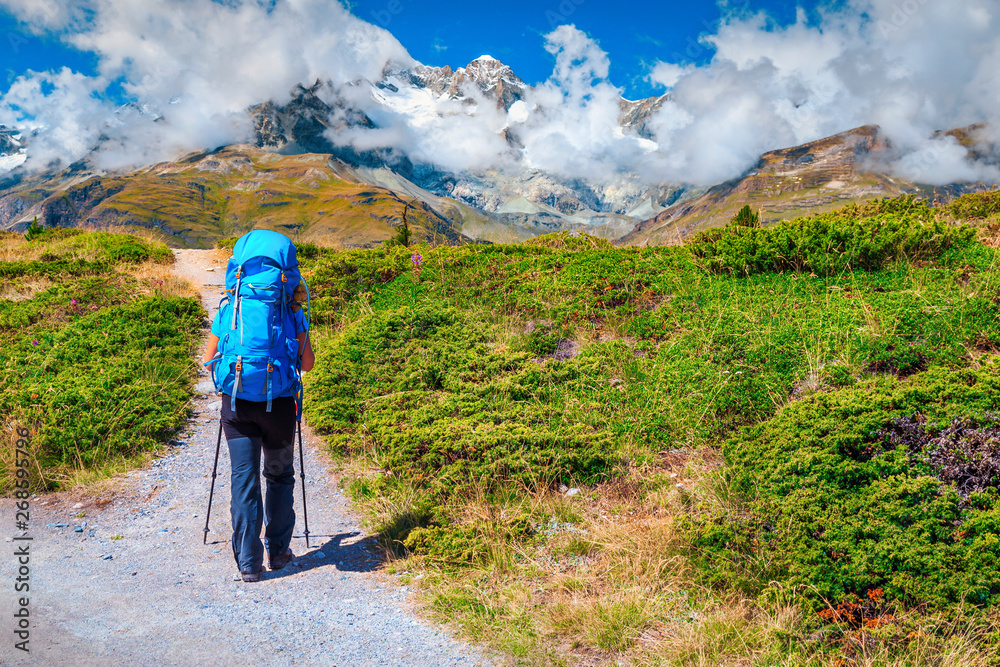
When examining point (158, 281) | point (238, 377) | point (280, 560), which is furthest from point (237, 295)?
point (158, 281)

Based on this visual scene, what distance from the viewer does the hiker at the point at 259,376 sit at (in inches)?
182

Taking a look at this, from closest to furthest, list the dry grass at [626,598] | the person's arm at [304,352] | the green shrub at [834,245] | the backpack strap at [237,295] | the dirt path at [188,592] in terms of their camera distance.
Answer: the dry grass at [626,598] < the dirt path at [188,592] < the backpack strap at [237,295] < the person's arm at [304,352] < the green shrub at [834,245]

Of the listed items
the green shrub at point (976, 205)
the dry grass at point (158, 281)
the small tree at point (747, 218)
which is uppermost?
the dry grass at point (158, 281)

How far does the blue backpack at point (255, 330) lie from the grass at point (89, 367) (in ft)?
11.3

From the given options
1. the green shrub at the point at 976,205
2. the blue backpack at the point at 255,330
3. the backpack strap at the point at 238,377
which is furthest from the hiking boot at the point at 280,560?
the green shrub at the point at 976,205

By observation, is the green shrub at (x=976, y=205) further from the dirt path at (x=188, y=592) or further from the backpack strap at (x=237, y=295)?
the backpack strap at (x=237, y=295)

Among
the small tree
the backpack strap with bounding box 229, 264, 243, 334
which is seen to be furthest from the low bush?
the small tree

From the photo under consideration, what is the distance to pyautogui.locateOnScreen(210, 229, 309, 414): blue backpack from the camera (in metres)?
4.58

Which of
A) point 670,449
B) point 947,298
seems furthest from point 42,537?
point 947,298

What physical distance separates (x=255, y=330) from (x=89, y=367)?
5863 millimetres

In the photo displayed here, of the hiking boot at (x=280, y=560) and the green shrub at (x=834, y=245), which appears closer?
the hiking boot at (x=280, y=560)

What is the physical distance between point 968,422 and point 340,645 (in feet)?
16.1

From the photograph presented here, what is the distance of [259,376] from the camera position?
15.0 feet

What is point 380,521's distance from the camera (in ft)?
19.0
